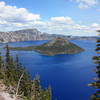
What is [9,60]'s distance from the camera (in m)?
90.4

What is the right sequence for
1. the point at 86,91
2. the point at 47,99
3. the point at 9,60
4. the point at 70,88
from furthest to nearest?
the point at 70,88 < the point at 86,91 < the point at 9,60 < the point at 47,99

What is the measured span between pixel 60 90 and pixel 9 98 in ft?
315

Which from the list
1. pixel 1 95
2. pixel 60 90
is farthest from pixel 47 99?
pixel 60 90

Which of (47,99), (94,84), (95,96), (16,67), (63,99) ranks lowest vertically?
(63,99)

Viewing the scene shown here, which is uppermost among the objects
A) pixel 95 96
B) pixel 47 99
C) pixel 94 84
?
pixel 94 84

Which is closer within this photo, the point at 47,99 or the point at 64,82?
the point at 47,99

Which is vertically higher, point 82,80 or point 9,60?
point 9,60

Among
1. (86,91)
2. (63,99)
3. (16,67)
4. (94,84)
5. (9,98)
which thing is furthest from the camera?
(86,91)

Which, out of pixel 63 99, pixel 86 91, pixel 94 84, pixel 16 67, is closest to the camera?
pixel 94 84

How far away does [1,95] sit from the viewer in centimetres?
3738

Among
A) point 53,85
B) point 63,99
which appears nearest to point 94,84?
point 63,99

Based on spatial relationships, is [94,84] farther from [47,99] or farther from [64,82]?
[64,82]

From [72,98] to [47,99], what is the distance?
43.8 meters

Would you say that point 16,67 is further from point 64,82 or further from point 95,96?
point 95,96
